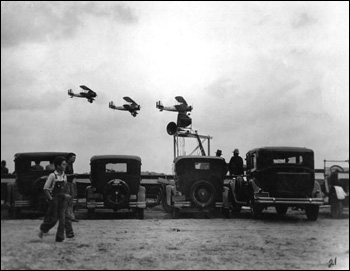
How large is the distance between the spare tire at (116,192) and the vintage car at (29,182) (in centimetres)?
168

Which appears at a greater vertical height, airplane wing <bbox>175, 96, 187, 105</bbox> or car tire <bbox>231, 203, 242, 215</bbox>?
airplane wing <bbox>175, 96, 187, 105</bbox>

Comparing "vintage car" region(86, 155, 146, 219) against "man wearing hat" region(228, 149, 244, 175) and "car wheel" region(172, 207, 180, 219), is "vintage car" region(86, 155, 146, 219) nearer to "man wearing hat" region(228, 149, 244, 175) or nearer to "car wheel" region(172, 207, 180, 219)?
"car wheel" region(172, 207, 180, 219)

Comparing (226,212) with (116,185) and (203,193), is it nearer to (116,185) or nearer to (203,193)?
(203,193)

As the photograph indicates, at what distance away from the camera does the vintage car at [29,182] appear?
513 inches

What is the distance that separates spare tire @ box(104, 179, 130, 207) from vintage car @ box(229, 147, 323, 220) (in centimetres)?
344

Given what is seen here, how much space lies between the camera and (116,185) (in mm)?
13312

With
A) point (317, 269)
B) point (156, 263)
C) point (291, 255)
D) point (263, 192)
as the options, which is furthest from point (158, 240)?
point (263, 192)

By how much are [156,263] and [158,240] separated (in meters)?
1.97

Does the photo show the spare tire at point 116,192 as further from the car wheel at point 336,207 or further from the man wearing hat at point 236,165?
the car wheel at point 336,207

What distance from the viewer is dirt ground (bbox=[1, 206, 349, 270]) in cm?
680

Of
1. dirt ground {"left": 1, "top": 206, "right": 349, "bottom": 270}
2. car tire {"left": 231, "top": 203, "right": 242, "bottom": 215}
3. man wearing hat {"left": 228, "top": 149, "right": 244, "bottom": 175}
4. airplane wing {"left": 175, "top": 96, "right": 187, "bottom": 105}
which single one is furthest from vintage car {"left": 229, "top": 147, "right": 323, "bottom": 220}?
airplane wing {"left": 175, "top": 96, "right": 187, "bottom": 105}

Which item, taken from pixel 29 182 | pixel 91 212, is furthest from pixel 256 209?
pixel 29 182

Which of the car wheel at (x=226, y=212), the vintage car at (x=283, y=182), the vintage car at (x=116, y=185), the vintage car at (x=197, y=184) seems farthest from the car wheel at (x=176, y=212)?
the vintage car at (x=283, y=182)

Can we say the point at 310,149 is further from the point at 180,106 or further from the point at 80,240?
the point at 180,106
